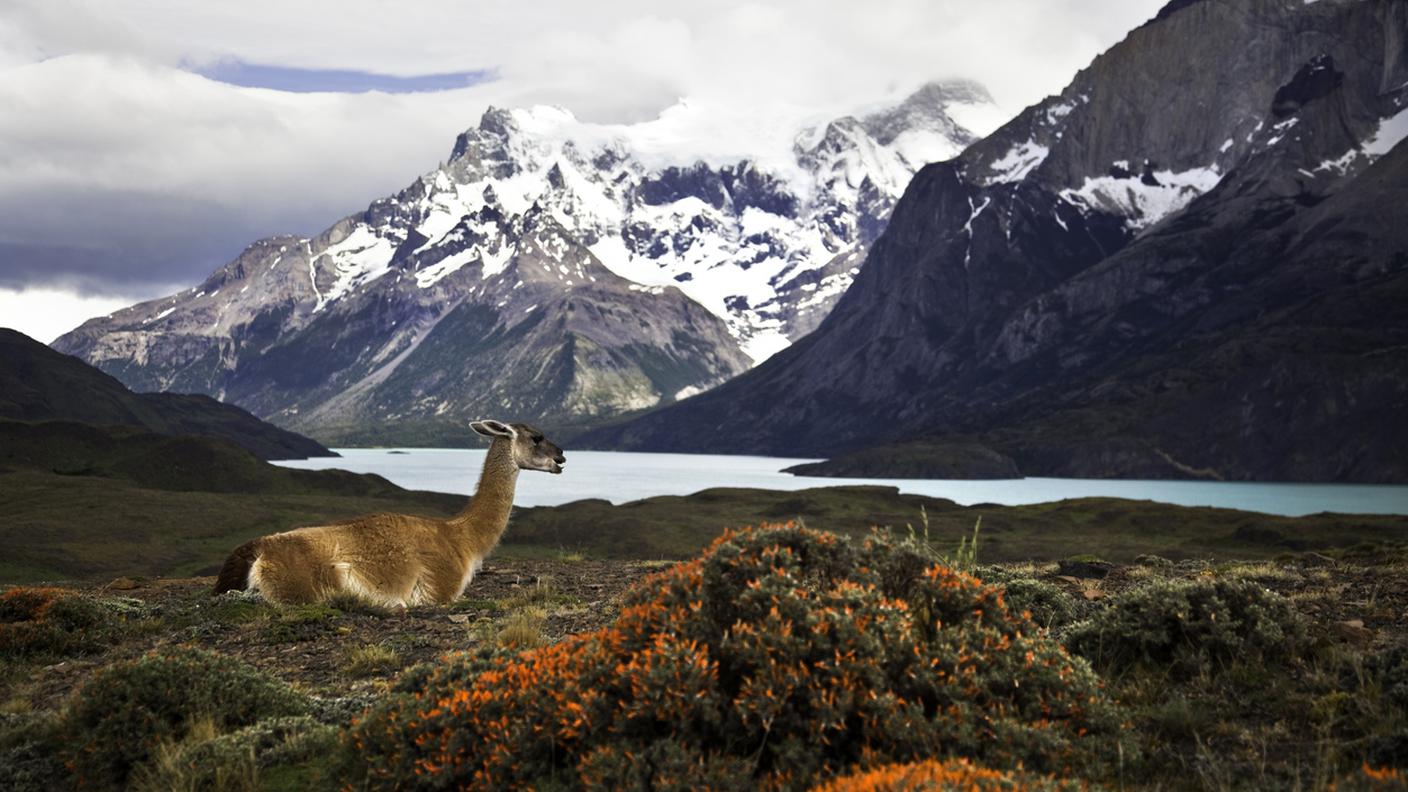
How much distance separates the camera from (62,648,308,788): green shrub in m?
8.95

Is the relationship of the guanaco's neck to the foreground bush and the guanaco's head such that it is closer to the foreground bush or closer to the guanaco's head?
the guanaco's head

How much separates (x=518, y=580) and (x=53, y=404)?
160m

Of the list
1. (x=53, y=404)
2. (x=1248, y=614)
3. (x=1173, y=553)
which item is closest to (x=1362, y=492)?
(x=1173, y=553)

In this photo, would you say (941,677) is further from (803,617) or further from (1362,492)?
(1362,492)

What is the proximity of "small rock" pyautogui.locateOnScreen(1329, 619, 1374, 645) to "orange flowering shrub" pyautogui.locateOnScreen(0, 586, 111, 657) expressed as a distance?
16325 mm

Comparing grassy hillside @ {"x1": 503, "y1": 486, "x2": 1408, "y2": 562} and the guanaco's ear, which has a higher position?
the guanaco's ear

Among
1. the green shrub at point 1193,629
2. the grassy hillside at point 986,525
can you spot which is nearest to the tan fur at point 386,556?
the green shrub at point 1193,629

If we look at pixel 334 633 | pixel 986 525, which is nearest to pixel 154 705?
pixel 334 633

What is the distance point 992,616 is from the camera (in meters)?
8.44

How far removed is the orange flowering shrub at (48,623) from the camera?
1465cm

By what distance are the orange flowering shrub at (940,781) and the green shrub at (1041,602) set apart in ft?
24.3

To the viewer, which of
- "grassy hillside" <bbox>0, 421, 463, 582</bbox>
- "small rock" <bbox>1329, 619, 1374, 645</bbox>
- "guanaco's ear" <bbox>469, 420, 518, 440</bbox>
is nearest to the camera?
"small rock" <bbox>1329, 619, 1374, 645</bbox>

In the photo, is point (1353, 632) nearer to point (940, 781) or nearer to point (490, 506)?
point (940, 781)

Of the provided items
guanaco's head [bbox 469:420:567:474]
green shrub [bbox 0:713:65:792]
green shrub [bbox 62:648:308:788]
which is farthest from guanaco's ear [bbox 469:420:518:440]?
green shrub [bbox 0:713:65:792]
